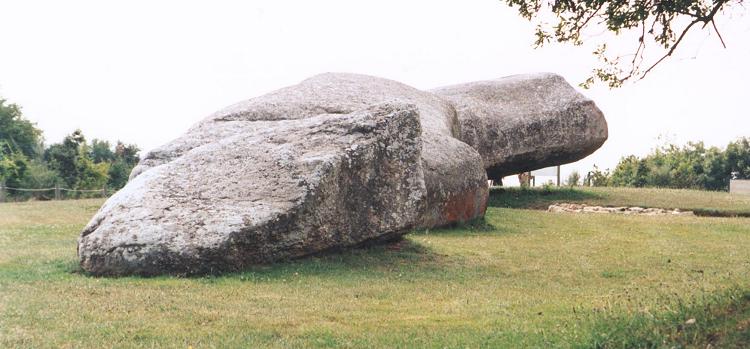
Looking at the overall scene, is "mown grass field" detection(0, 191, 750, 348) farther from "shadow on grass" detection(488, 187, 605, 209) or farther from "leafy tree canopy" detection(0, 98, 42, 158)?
"leafy tree canopy" detection(0, 98, 42, 158)

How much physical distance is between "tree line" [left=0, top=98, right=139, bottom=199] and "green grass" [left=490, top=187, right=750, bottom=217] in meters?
29.9

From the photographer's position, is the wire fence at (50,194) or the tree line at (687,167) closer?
the wire fence at (50,194)

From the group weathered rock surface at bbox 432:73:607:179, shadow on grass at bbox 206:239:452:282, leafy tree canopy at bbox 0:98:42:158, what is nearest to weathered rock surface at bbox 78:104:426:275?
shadow on grass at bbox 206:239:452:282

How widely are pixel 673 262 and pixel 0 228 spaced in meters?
18.5

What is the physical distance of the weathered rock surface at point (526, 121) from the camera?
3152 cm

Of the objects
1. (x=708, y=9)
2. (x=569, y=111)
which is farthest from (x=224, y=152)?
(x=569, y=111)

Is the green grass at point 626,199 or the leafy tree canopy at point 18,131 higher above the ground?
the leafy tree canopy at point 18,131

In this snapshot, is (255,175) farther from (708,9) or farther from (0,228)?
(0,228)

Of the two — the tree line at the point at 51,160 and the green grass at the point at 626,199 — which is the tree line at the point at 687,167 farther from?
the tree line at the point at 51,160

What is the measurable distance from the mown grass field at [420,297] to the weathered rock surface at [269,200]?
512 mm

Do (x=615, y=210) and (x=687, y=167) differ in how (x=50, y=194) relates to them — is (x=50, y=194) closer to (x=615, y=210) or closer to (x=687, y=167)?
(x=615, y=210)

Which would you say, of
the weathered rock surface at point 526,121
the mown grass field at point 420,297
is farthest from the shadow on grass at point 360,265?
the weathered rock surface at point 526,121

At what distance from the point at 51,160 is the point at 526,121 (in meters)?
43.4

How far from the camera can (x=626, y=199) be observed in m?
33.4
